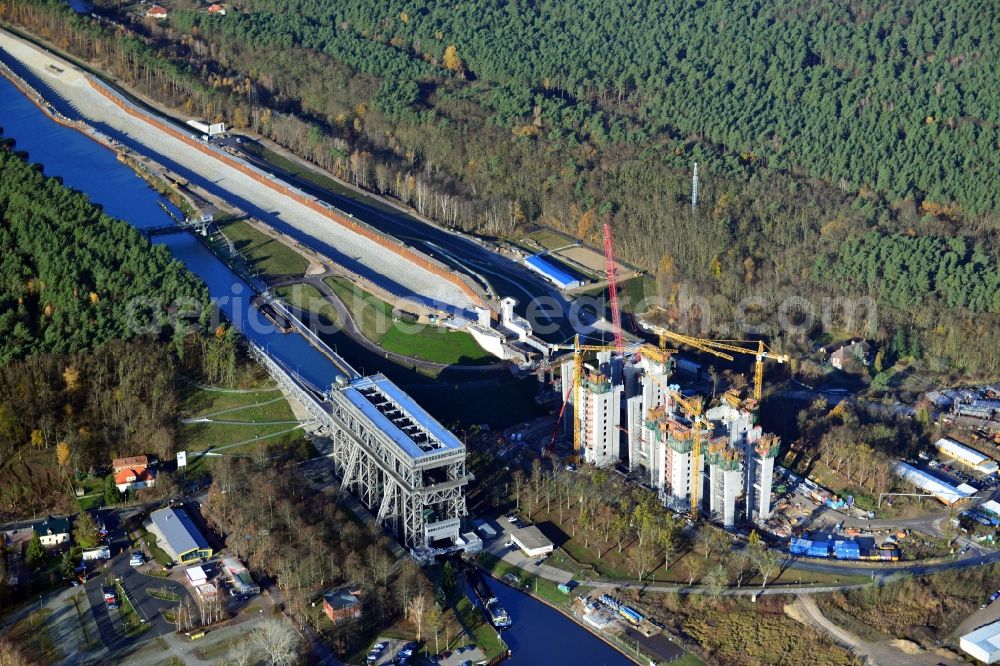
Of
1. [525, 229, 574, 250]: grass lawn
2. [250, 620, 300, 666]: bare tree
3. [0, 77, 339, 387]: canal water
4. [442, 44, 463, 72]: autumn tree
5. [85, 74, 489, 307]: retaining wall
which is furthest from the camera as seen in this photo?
[442, 44, 463, 72]: autumn tree

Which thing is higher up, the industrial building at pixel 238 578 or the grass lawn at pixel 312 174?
the grass lawn at pixel 312 174

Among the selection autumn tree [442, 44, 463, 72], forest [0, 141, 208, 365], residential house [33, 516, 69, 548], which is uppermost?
autumn tree [442, 44, 463, 72]

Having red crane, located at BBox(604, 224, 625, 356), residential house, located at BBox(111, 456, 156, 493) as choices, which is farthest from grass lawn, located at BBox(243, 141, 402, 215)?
residential house, located at BBox(111, 456, 156, 493)

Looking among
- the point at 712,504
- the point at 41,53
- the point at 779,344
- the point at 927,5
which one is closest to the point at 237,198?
the point at 41,53

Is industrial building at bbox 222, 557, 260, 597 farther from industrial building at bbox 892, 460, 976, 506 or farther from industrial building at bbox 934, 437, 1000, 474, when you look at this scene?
industrial building at bbox 934, 437, 1000, 474

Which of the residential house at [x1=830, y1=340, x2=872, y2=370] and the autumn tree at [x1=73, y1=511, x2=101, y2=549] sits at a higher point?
the autumn tree at [x1=73, y1=511, x2=101, y2=549]

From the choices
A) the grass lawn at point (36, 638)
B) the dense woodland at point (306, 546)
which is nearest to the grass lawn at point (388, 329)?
the dense woodland at point (306, 546)

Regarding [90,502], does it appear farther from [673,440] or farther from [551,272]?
[551,272]

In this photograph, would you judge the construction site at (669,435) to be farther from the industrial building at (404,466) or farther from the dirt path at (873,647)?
the industrial building at (404,466)
